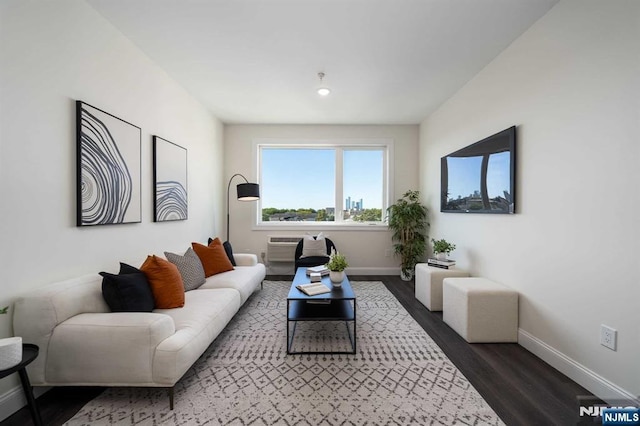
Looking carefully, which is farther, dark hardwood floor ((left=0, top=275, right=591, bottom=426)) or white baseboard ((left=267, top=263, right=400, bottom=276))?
white baseboard ((left=267, top=263, right=400, bottom=276))

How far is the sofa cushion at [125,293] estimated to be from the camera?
6.16 ft

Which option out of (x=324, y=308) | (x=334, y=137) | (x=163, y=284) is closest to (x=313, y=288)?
(x=324, y=308)

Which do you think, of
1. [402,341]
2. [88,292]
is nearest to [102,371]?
[88,292]

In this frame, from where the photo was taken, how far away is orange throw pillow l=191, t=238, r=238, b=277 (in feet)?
10.7

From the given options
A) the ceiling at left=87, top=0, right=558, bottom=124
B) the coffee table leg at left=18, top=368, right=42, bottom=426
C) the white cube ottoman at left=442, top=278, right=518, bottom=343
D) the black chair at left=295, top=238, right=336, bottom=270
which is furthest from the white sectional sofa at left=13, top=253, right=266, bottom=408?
the black chair at left=295, top=238, right=336, bottom=270

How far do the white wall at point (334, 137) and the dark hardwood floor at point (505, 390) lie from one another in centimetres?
245

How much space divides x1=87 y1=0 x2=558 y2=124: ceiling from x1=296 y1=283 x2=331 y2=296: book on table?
7.49 feet

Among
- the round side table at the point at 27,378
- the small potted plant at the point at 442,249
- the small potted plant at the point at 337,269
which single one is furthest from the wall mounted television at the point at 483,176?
the round side table at the point at 27,378

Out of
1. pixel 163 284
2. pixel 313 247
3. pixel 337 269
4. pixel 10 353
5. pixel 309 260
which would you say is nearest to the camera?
pixel 10 353

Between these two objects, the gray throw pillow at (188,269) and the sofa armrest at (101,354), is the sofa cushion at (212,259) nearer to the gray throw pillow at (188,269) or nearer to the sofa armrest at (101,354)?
the gray throw pillow at (188,269)

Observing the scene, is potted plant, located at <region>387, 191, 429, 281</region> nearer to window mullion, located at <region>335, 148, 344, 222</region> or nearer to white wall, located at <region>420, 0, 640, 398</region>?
window mullion, located at <region>335, 148, 344, 222</region>

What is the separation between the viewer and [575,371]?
1.90 meters

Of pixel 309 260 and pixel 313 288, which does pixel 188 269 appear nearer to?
pixel 313 288

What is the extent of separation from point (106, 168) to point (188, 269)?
118 cm
